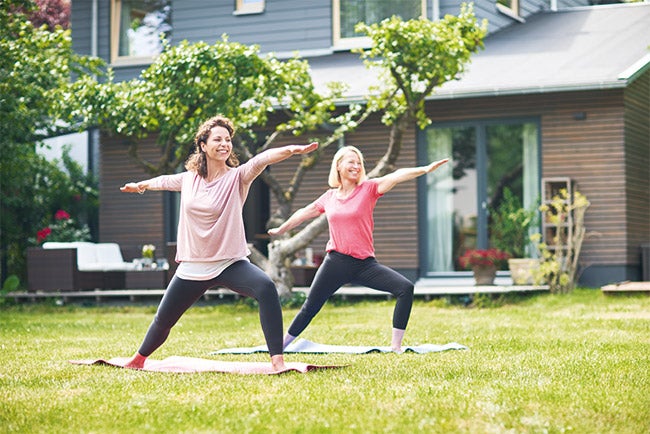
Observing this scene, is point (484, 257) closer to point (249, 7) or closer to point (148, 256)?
point (148, 256)

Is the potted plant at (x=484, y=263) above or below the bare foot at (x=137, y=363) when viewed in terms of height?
above

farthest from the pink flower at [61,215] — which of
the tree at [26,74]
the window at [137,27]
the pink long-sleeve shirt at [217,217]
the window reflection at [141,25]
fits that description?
the pink long-sleeve shirt at [217,217]

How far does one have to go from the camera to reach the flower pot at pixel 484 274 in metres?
15.6

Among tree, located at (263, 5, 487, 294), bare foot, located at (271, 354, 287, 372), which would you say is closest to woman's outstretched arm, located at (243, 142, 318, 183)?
bare foot, located at (271, 354, 287, 372)

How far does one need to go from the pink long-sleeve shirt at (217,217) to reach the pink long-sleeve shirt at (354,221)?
4.59 ft

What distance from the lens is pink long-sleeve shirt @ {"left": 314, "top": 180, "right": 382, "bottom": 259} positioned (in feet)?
28.0

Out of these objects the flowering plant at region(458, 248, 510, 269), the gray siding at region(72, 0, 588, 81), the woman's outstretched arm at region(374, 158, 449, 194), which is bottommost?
the flowering plant at region(458, 248, 510, 269)

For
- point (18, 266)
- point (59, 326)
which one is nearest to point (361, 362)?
point (59, 326)

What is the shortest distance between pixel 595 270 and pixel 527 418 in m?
11.1

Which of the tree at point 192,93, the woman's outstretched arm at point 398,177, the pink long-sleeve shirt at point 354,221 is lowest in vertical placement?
the pink long-sleeve shirt at point 354,221

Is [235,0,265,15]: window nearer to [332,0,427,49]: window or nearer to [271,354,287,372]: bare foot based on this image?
[332,0,427,49]: window

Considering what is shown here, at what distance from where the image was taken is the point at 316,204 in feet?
28.8

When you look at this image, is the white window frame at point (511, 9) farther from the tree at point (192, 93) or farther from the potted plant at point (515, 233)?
the tree at point (192, 93)

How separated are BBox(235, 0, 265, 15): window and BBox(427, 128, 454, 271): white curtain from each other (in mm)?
4024
